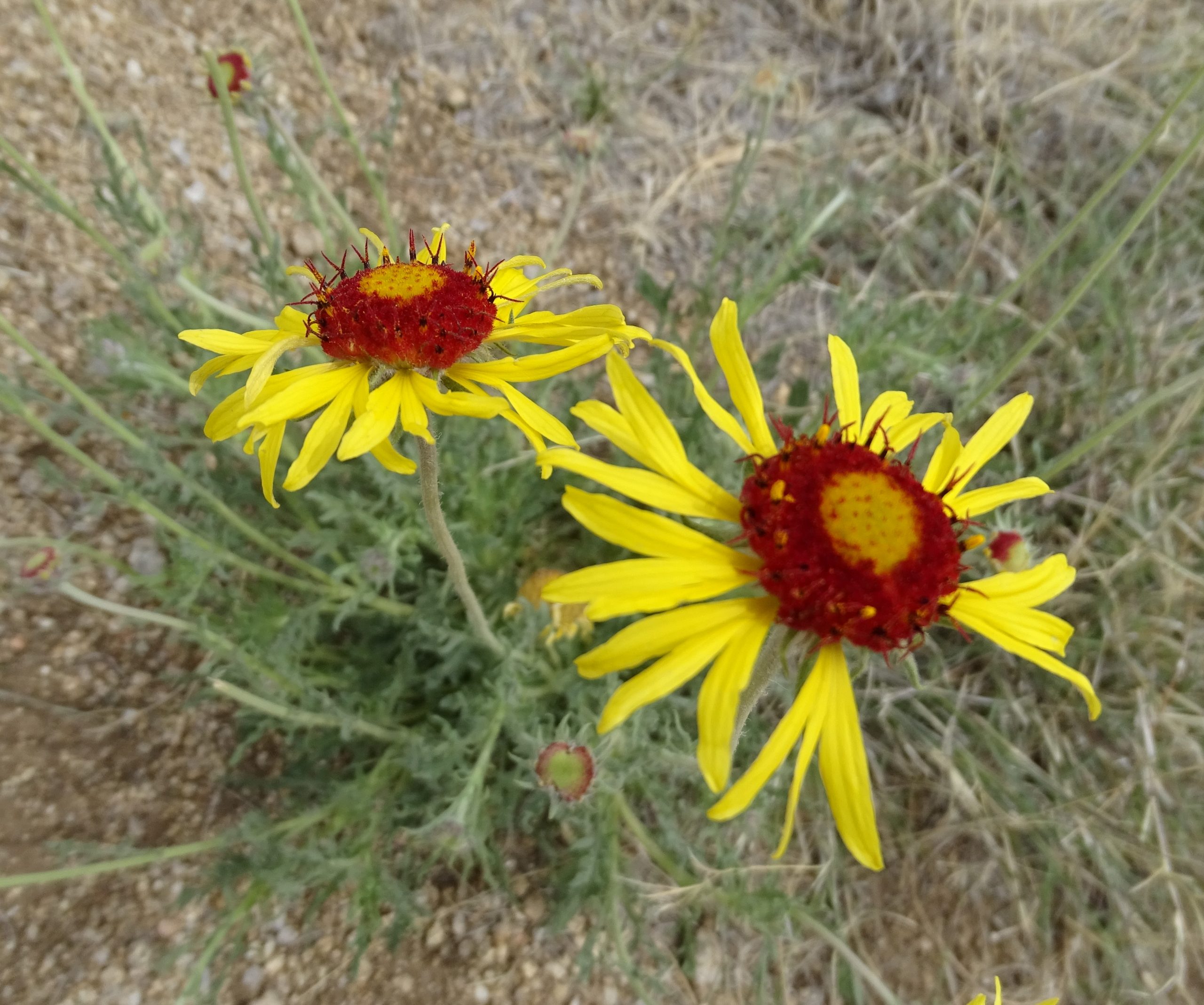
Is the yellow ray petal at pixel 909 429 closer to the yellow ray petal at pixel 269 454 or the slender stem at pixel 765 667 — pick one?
the slender stem at pixel 765 667

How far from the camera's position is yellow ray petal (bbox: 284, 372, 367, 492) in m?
1.20

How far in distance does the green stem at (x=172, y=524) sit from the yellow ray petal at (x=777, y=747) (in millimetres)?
1420

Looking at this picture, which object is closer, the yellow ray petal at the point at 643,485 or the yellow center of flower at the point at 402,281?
the yellow ray petal at the point at 643,485

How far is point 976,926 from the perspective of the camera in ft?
9.12

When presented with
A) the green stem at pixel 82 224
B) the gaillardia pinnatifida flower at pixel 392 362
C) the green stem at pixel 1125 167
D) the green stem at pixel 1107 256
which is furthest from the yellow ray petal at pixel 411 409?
the green stem at pixel 1125 167

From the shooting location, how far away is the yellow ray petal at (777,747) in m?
1.04

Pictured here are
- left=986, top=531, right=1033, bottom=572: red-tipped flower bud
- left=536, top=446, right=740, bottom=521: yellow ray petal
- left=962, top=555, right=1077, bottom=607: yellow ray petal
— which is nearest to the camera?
left=536, top=446, right=740, bottom=521: yellow ray petal

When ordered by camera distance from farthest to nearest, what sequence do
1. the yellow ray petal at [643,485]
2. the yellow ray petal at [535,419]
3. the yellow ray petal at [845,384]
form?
the yellow ray petal at [845,384], the yellow ray petal at [535,419], the yellow ray petal at [643,485]

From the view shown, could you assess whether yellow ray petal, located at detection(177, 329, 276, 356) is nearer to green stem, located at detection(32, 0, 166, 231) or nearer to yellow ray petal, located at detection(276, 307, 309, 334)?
yellow ray petal, located at detection(276, 307, 309, 334)

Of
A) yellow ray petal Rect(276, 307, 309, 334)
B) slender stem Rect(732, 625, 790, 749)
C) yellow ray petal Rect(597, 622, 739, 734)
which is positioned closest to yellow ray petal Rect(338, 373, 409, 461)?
yellow ray petal Rect(276, 307, 309, 334)

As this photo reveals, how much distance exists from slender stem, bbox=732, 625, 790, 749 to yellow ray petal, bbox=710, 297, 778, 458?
0.33m

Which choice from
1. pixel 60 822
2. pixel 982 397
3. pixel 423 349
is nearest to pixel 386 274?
pixel 423 349

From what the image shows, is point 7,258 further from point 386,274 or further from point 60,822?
point 386,274

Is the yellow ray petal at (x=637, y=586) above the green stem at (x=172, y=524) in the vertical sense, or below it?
above
